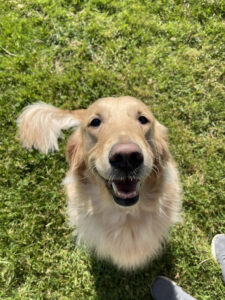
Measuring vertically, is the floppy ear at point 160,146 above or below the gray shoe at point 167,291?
above

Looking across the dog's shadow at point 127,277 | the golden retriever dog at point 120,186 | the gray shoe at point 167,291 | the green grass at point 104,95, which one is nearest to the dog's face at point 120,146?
the golden retriever dog at point 120,186

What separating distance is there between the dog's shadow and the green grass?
1 centimetres

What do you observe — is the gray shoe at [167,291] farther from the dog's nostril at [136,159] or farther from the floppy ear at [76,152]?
the dog's nostril at [136,159]

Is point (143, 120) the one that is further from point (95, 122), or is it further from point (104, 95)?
point (104, 95)

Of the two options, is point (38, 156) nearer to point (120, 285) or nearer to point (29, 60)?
point (29, 60)

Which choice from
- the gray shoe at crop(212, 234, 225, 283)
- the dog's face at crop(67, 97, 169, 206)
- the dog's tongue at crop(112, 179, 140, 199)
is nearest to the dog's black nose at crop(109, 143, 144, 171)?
the dog's face at crop(67, 97, 169, 206)

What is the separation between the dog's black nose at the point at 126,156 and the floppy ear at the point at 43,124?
5.04 ft

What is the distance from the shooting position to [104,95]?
405 cm

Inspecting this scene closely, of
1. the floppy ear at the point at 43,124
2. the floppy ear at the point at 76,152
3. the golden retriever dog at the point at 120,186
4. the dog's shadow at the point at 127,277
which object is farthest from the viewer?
the floppy ear at the point at 43,124

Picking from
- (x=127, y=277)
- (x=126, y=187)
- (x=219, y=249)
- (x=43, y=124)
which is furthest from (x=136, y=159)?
(x=219, y=249)

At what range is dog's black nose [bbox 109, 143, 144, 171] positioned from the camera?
5.82ft

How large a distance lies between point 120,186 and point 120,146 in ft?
1.59

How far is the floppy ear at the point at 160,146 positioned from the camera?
246 cm

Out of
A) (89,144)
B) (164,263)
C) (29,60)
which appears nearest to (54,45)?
(29,60)
